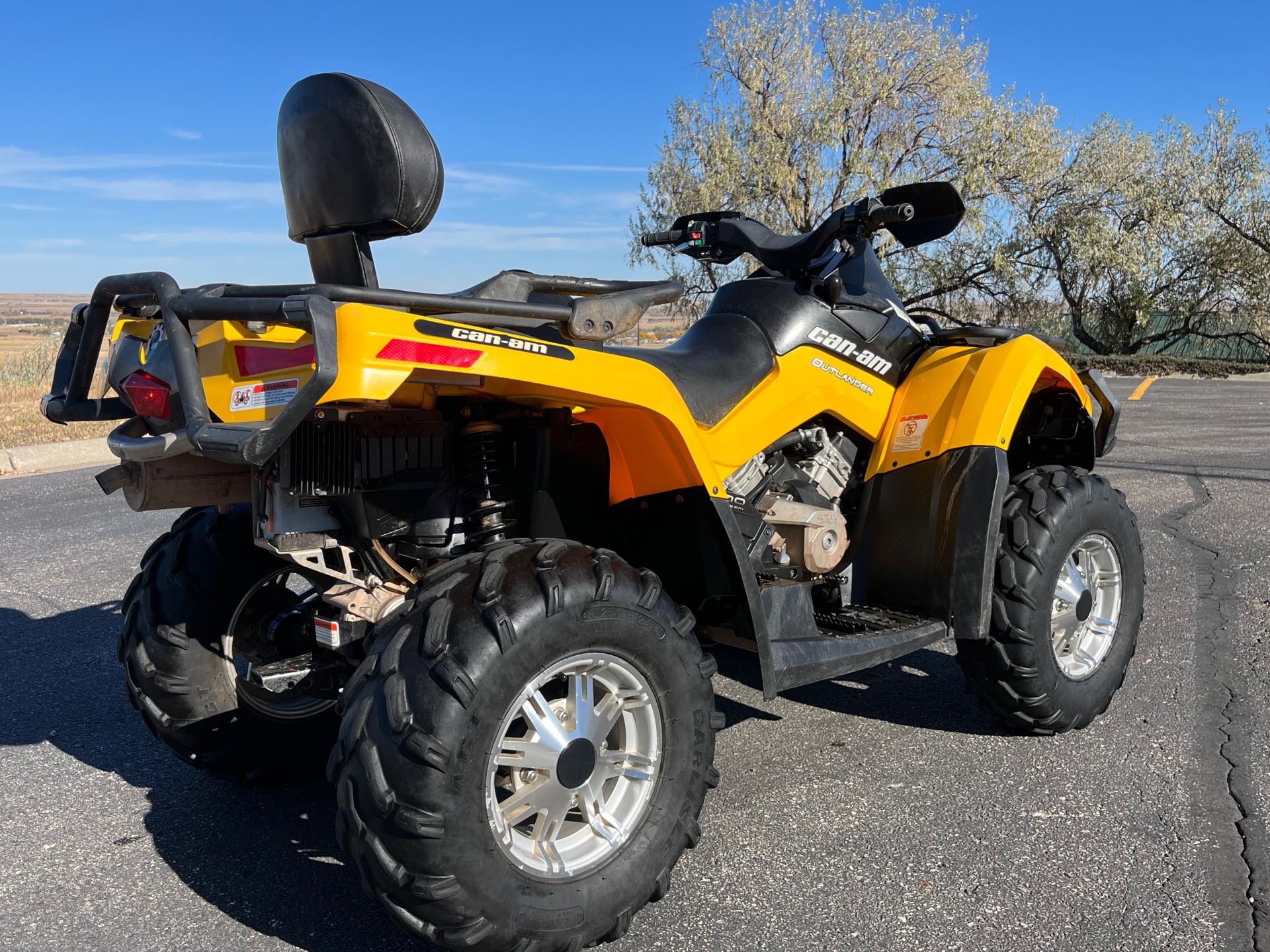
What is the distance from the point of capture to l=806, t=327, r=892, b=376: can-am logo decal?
12.5 feet

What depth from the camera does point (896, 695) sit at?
4.51 metres

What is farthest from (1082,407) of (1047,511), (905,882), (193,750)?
(193,750)

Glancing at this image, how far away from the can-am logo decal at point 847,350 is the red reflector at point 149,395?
7.05 ft

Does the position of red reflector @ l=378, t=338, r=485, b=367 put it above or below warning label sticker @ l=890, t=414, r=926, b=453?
above

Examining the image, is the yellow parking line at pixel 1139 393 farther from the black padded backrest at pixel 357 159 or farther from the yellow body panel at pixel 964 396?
the black padded backrest at pixel 357 159

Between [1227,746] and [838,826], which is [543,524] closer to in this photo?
[838,826]

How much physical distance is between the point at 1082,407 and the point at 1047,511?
0.66m

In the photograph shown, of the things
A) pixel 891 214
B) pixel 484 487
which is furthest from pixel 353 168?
pixel 891 214

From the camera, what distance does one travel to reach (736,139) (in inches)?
982

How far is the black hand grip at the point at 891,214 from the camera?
3652mm

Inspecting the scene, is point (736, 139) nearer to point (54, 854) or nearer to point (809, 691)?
point (809, 691)

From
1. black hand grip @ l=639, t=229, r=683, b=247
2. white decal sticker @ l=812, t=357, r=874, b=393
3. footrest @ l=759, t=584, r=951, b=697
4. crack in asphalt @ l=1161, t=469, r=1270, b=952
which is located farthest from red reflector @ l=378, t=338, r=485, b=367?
crack in asphalt @ l=1161, t=469, r=1270, b=952

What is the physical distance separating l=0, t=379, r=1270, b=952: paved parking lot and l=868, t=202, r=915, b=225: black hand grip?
195cm

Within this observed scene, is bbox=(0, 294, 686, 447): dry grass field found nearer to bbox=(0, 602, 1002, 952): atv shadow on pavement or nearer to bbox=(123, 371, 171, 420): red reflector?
bbox=(123, 371, 171, 420): red reflector
